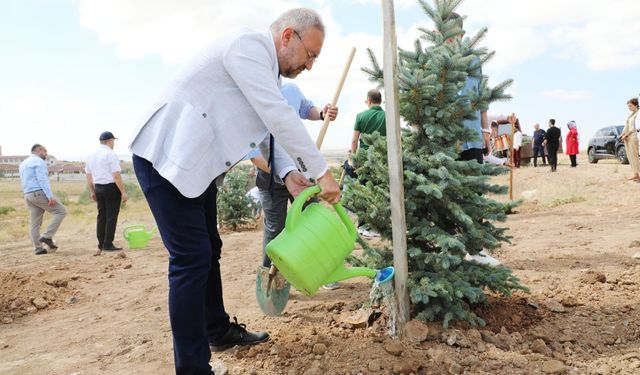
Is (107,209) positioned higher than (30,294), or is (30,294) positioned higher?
(107,209)

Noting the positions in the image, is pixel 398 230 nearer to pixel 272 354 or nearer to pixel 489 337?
pixel 489 337

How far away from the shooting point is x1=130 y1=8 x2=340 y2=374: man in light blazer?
6.61 ft

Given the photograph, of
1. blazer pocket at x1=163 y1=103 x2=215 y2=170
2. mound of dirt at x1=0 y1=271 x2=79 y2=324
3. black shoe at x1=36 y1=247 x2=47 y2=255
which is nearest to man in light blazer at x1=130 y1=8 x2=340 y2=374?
blazer pocket at x1=163 y1=103 x2=215 y2=170

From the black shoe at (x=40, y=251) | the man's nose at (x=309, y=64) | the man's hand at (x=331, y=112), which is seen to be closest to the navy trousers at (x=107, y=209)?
the black shoe at (x=40, y=251)

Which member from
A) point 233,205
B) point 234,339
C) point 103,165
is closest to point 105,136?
point 103,165

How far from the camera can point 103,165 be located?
23.3 ft

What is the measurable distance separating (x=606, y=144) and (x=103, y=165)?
17.6 metres

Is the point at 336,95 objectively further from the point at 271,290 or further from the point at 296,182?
the point at 271,290

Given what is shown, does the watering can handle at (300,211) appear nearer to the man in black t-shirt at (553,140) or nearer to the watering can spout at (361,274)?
the watering can spout at (361,274)

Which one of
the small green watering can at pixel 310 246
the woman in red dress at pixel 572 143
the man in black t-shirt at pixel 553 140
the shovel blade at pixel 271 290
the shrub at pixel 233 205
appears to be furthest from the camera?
the woman in red dress at pixel 572 143

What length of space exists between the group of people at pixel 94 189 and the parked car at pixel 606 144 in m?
16.1

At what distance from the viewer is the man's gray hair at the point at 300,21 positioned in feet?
7.05

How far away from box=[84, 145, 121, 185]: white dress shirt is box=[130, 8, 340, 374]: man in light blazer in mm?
5436

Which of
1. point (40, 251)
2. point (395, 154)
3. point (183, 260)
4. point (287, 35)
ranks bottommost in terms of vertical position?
point (40, 251)
